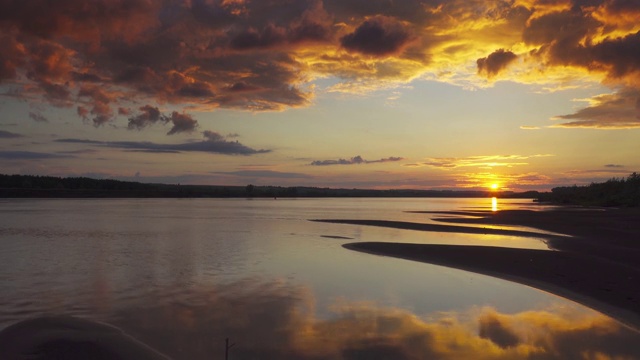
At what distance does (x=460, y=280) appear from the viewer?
1862 cm

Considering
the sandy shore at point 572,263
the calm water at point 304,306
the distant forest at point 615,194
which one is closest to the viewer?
the calm water at point 304,306

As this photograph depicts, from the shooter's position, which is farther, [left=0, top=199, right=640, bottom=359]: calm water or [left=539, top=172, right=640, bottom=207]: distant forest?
[left=539, top=172, right=640, bottom=207]: distant forest

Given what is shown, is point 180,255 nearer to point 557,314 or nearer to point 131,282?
point 131,282

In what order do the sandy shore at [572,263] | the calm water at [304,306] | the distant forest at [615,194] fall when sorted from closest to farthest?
the calm water at [304,306] → the sandy shore at [572,263] → the distant forest at [615,194]

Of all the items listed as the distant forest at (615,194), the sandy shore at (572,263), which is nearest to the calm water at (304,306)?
the sandy shore at (572,263)

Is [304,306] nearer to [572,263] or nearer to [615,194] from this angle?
[572,263]

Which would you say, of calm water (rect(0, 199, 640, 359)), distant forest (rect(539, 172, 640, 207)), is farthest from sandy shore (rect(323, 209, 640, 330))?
distant forest (rect(539, 172, 640, 207))

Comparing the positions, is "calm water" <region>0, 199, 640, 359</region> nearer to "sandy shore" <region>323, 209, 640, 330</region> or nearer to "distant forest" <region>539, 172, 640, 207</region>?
"sandy shore" <region>323, 209, 640, 330</region>

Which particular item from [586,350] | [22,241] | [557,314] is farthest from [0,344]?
[22,241]

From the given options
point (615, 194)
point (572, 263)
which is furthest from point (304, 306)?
point (615, 194)

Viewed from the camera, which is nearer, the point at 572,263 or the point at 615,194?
the point at 572,263

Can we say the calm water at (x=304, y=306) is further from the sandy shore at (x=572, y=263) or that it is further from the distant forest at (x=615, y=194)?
the distant forest at (x=615, y=194)

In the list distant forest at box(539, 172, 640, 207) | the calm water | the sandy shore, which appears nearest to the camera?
the calm water

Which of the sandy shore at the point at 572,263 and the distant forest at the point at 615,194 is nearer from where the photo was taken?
the sandy shore at the point at 572,263
